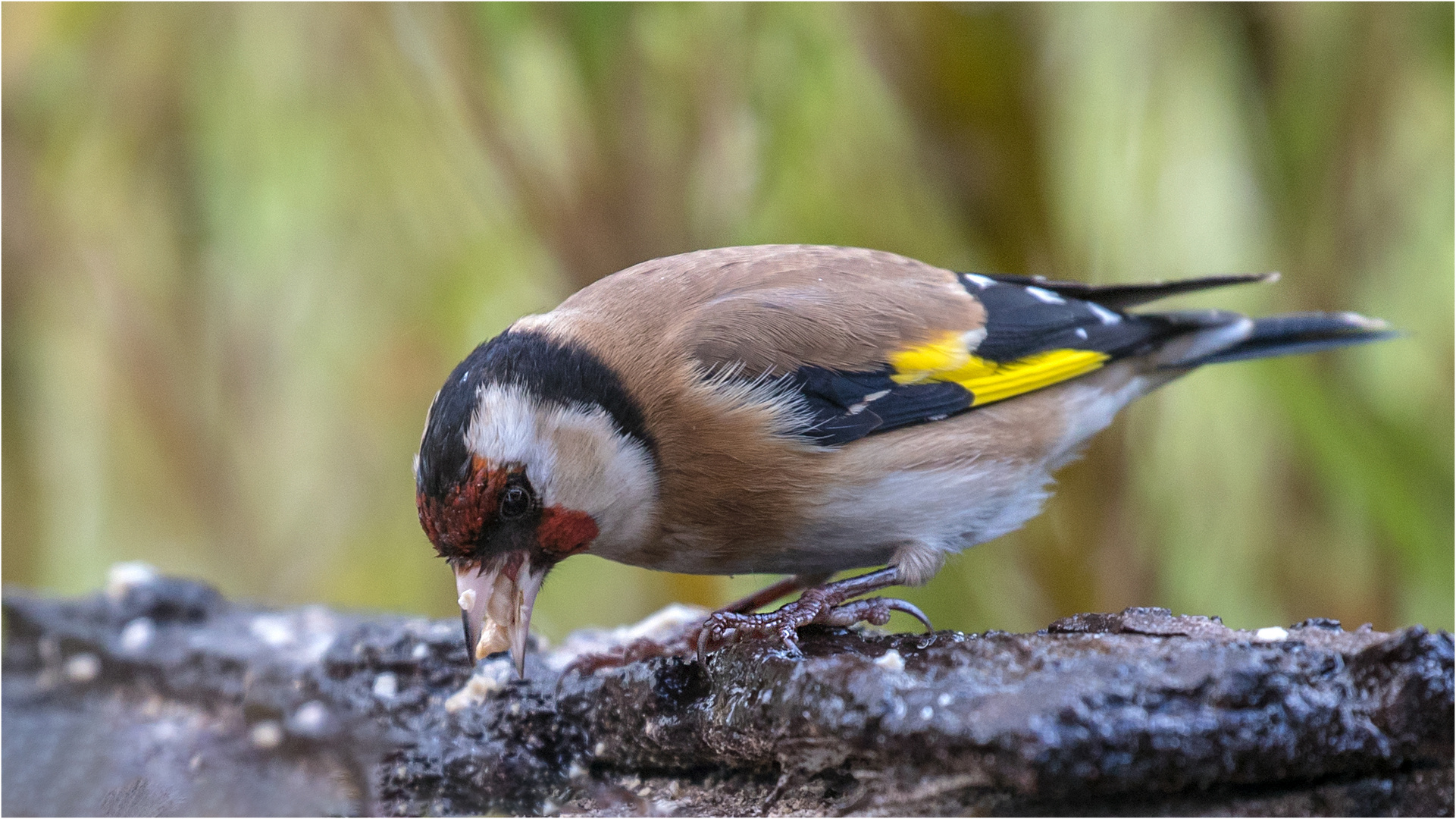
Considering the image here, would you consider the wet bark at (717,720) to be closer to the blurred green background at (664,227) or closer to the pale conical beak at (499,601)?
the pale conical beak at (499,601)

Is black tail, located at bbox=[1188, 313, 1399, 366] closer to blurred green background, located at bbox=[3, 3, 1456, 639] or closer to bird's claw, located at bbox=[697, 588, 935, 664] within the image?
blurred green background, located at bbox=[3, 3, 1456, 639]

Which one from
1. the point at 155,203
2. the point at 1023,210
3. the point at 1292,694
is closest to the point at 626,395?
the point at 1292,694

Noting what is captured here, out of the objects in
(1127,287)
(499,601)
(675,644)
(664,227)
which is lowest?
(675,644)

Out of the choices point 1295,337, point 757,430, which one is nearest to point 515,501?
point 757,430

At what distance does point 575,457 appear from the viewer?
2547 mm

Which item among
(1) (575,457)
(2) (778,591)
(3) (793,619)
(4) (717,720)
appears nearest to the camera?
(4) (717,720)

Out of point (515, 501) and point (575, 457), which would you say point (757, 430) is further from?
point (515, 501)

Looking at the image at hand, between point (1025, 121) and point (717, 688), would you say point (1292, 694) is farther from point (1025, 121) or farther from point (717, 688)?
point (1025, 121)

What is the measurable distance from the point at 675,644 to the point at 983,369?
0.99 m

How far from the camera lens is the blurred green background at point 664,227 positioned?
3875mm

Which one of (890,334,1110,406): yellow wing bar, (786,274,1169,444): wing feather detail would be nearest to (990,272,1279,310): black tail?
(786,274,1169,444): wing feather detail

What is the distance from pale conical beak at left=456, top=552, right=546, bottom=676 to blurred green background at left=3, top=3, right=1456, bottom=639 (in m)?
1.58

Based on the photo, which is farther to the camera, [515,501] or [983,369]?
[983,369]

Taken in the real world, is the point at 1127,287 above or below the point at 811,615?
above
